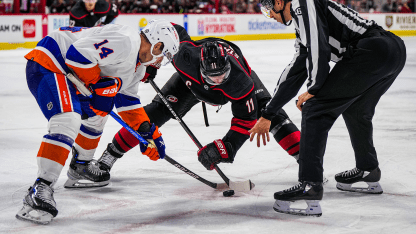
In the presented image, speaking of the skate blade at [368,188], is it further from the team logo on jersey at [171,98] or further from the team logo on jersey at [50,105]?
the team logo on jersey at [50,105]

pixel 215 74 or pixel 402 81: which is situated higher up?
pixel 215 74

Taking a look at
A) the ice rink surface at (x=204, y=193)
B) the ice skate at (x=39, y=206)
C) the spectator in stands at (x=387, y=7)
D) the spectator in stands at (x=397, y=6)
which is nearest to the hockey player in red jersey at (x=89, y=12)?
the ice rink surface at (x=204, y=193)

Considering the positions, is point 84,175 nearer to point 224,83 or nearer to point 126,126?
point 126,126

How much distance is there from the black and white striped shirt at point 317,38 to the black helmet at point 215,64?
0.96 feet

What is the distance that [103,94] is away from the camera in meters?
2.41

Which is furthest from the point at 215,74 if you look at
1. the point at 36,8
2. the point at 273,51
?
the point at 36,8

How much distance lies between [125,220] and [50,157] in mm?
423

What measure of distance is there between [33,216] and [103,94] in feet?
2.06

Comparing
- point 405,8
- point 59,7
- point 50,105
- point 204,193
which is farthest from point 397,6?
point 50,105

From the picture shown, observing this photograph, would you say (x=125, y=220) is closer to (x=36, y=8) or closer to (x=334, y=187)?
(x=334, y=187)

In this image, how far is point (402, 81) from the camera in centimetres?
671

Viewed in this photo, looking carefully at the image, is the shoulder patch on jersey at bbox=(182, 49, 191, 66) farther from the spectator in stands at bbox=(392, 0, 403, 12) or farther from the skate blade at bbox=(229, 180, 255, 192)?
the spectator in stands at bbox=(392, 0, 403, 12)

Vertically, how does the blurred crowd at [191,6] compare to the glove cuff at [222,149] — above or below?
below

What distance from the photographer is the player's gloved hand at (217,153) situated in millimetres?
2596
